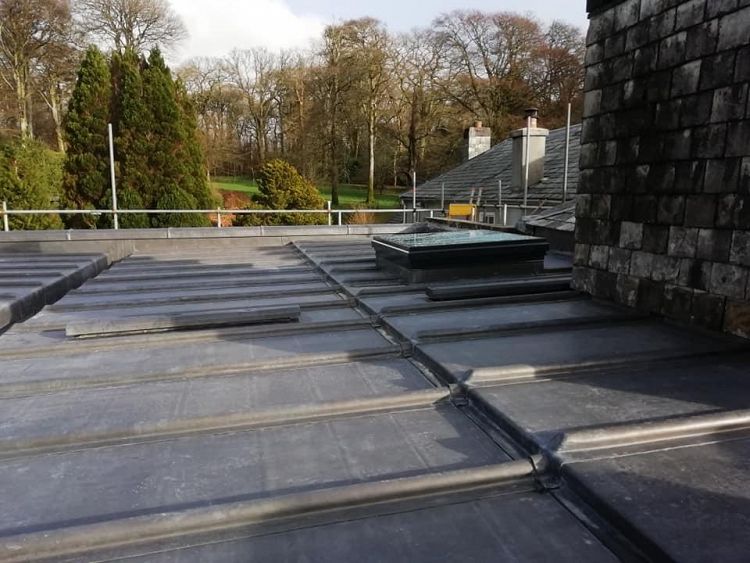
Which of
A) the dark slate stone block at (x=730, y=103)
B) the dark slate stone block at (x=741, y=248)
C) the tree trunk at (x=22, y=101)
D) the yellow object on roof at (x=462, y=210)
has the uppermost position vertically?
the tree trunk at (x=22, y=101)

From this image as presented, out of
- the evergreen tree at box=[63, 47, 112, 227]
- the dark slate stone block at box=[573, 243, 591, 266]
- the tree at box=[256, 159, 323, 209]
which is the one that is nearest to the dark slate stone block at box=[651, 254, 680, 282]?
the dark slate stone block at box=[573, 243, 591, 266]

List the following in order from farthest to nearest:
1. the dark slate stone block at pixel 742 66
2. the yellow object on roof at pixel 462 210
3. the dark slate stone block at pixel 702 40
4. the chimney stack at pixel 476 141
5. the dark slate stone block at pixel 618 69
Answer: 1. the chimney stack at pixel 476 141
2. the yellow object on roof at pixel 462 210
3. the dark slate stone block at pixel 618 69
4. the dark slate stone block at pixel 702 40
5. the dark slate stone block at pixel 742 66

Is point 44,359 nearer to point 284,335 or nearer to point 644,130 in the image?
point 284,335

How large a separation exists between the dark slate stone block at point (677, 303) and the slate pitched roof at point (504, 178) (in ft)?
24.6

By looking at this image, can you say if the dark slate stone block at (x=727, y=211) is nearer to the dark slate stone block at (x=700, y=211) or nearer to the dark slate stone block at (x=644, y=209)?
the dark slate stone block at (x=700, y=211)

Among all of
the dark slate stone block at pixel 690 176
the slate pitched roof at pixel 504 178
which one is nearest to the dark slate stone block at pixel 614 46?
the dark slate stone block at pixel 690 176

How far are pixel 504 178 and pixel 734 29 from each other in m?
12.7

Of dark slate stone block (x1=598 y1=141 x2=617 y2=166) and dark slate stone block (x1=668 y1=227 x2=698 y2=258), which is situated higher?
dark slate stone block (x1=598 y1=141 x2=617 y2=166)

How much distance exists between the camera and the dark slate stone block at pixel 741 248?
Answer: 3.21 meters

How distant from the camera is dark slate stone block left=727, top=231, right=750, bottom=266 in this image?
10.5 ft

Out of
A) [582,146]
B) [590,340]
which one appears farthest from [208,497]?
[582,146]

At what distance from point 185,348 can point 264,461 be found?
1.69 metres

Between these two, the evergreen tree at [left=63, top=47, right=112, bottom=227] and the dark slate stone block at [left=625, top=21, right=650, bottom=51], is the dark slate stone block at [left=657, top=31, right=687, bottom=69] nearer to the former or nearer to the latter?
the dark slate stone block at [left=625, top=21, right=650, bottom=51]

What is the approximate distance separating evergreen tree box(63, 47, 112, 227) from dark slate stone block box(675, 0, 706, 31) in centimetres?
1552
